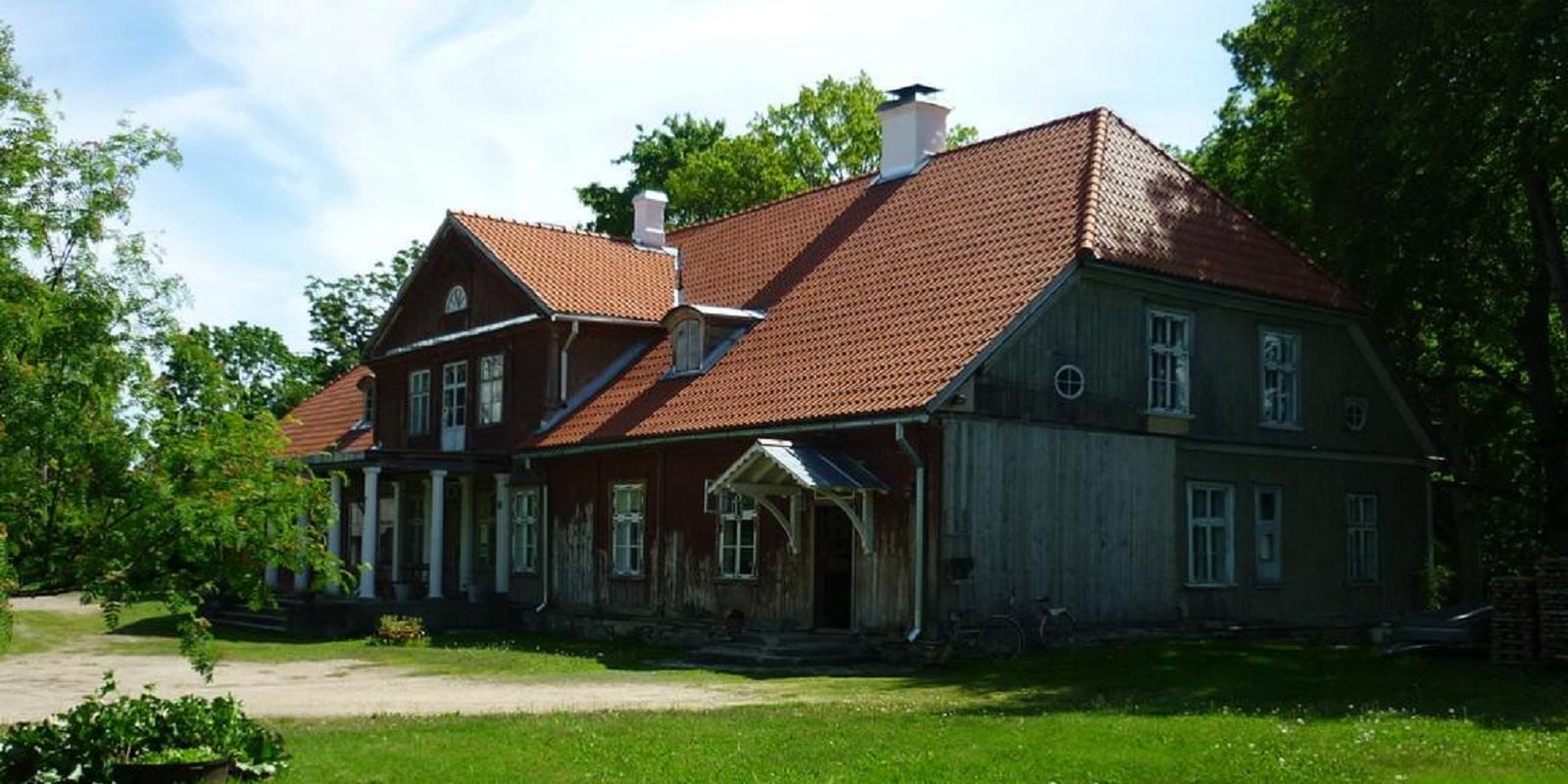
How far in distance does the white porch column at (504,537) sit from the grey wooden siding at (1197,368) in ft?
37.0

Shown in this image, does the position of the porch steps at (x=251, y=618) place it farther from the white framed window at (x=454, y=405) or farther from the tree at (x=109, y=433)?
the tree at (x=109, y=433)

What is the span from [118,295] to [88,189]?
2.63 feet

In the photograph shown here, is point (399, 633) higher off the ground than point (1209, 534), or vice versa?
point (1209, 534)

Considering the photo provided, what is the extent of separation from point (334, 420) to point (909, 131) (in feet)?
54.3

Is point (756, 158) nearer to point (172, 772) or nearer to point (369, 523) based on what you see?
point (369, 523)

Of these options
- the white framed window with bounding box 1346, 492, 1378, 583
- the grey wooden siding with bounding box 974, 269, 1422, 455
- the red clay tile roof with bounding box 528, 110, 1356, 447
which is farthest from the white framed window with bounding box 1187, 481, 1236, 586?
the white framed window with bounding box 1346, 492, 1378, 583

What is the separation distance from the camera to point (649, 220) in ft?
107

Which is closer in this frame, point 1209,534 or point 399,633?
point 1209,534

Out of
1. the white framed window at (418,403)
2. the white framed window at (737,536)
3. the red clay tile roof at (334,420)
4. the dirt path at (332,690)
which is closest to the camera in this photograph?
the dirt path at (332,690)

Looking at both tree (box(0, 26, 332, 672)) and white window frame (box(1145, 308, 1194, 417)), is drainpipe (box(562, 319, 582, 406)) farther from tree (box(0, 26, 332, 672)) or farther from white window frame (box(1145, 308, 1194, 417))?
tree (box(0, 26, 332, 672))

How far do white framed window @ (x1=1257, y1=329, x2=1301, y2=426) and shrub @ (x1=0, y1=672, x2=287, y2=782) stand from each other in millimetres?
17032

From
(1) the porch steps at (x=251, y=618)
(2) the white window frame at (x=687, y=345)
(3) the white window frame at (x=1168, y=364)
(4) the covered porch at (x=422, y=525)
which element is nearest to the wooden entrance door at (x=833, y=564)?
(2) the white window frame at (x=687, y=345)

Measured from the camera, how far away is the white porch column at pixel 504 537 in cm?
2881

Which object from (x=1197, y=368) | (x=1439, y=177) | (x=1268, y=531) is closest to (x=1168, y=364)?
(x=1197, y=368)
